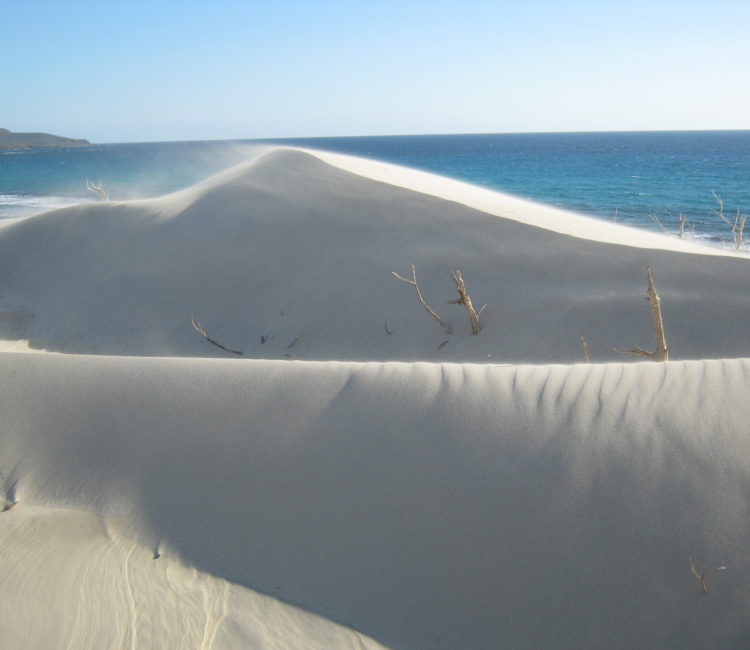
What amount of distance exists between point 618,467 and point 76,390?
293cm

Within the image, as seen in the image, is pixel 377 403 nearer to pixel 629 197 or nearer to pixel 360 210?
pixel 360 210

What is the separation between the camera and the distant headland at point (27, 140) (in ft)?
363

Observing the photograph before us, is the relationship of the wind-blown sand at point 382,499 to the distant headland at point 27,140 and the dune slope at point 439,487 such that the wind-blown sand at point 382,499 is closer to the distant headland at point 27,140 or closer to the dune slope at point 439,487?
the dune slope at point 439,487

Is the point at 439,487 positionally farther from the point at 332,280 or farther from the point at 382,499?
the point at 332,280

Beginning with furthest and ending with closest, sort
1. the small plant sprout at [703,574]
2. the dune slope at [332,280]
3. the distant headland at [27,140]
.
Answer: the distant headland at [27,140] < the dune slope at [332,280] < the small plant sprout at [703,574]

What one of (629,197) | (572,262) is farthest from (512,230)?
(629,197)

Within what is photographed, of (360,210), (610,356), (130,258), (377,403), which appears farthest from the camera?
(130,258)

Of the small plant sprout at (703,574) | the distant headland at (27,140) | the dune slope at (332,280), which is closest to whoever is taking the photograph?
the small plant sprout at (703,574)

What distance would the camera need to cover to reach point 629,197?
25172 millimetres

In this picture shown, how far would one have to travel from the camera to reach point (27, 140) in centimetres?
11712

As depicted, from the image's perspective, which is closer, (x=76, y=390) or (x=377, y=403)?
(x=377, y=403)

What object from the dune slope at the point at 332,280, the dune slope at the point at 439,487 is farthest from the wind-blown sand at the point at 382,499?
the dune slope at the point at 332,280

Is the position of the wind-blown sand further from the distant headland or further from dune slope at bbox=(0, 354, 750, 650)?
the distant headland

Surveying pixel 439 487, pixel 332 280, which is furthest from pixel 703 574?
pixel 332 280
